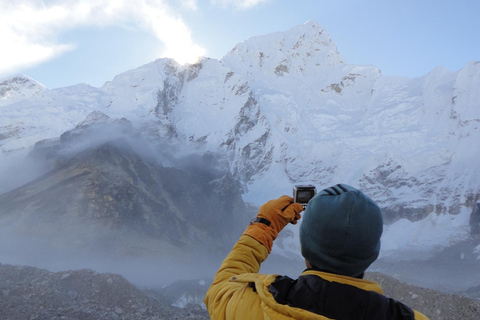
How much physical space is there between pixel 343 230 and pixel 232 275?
615 mm

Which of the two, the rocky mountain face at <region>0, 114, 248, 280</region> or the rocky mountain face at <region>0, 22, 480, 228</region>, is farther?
the rocky mountain face at <region>0, 22, 480, 228</region>

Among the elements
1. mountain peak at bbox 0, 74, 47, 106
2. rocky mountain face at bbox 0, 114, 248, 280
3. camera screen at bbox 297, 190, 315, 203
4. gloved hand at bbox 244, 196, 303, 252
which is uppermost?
mountain peak at bbox 0, 74, 47, 106

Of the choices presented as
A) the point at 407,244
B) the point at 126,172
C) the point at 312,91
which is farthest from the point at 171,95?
the point at 407,244

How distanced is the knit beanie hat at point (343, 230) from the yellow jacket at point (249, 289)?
0.10 m

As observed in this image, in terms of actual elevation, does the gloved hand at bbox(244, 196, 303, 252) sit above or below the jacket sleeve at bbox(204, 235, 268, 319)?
above

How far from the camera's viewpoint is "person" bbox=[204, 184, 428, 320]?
138 cm

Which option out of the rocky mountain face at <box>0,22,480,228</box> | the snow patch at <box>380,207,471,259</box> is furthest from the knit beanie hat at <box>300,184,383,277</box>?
the snow patch at <box>380,207,471,259</box>

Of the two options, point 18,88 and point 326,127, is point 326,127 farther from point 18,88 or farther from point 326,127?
point 18,88

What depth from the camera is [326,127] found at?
9762 cm

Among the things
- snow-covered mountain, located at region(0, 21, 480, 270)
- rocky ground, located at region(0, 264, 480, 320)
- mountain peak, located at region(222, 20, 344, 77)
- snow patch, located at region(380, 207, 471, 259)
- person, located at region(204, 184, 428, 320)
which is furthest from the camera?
mountain peak, located at region(222, 20, 344, 77)

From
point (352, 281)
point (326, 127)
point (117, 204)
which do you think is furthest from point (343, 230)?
point (326, 127)

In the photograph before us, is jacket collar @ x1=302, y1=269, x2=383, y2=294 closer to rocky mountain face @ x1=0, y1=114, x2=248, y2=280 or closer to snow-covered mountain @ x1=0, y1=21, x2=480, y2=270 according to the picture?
rocky mountain face @ x1=0, y1=114, x2=248, y2=280

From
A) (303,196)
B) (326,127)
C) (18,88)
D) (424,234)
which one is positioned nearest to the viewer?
(303,196)

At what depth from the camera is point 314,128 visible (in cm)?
9838
